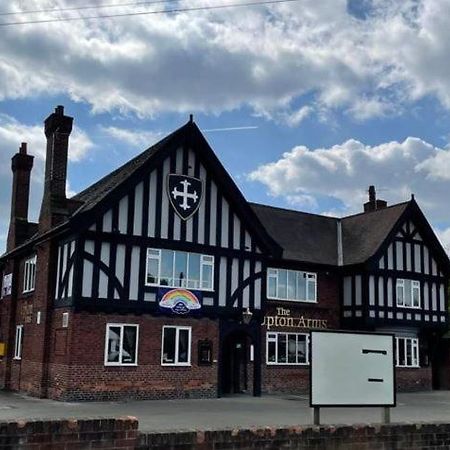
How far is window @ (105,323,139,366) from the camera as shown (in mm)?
23016

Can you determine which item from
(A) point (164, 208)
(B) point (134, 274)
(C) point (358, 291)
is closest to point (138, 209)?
(A) point (164, 208)

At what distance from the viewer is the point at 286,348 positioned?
29406 mm

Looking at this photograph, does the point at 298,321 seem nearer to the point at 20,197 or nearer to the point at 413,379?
the point at 413,379

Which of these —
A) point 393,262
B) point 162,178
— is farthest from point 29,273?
point 393,262

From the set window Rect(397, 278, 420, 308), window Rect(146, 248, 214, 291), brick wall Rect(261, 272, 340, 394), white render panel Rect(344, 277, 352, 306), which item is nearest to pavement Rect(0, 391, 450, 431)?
brick wall Rect(261, 272, 340, 394)

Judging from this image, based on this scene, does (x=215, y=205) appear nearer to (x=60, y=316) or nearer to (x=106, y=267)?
(x=106, y=267)

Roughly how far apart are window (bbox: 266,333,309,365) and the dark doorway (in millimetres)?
1365

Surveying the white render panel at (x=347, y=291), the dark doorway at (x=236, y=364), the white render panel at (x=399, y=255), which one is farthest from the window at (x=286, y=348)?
the white render panel at (x=399, y=255)

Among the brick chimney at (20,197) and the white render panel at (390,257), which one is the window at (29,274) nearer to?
the brick chimney at (20,197)

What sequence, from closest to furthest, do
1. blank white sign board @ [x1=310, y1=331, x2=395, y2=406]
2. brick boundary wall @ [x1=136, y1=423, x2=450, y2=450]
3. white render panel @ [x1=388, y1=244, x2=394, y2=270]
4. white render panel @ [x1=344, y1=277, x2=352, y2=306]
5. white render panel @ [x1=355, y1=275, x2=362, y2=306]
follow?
1. brick boundary wall @ [x1=136, y1=423, x2=450, y2=450]
2. blank white sign board @ [x1=310, y1=331, x2=395, y2=406]
3. white render panel @ [x1=355, y1=275, x2=362, y2=306]
4. white render panel @ [x1=344, y1=277, x2=352, y2=306]
5. white render panel @ [x1=388, y1=244, x2=394, y2=270]

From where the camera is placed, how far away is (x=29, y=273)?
27.7 m

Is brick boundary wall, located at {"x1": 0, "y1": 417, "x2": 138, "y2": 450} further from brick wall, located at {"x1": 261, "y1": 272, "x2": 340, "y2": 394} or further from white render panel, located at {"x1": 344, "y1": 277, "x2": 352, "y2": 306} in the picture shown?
white render panel, located at {"x1": 344, "y1": 277, "x2": 352, "y2": 306}

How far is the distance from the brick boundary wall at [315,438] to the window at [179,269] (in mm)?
14406

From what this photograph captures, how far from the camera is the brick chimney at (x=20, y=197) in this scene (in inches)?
1184
